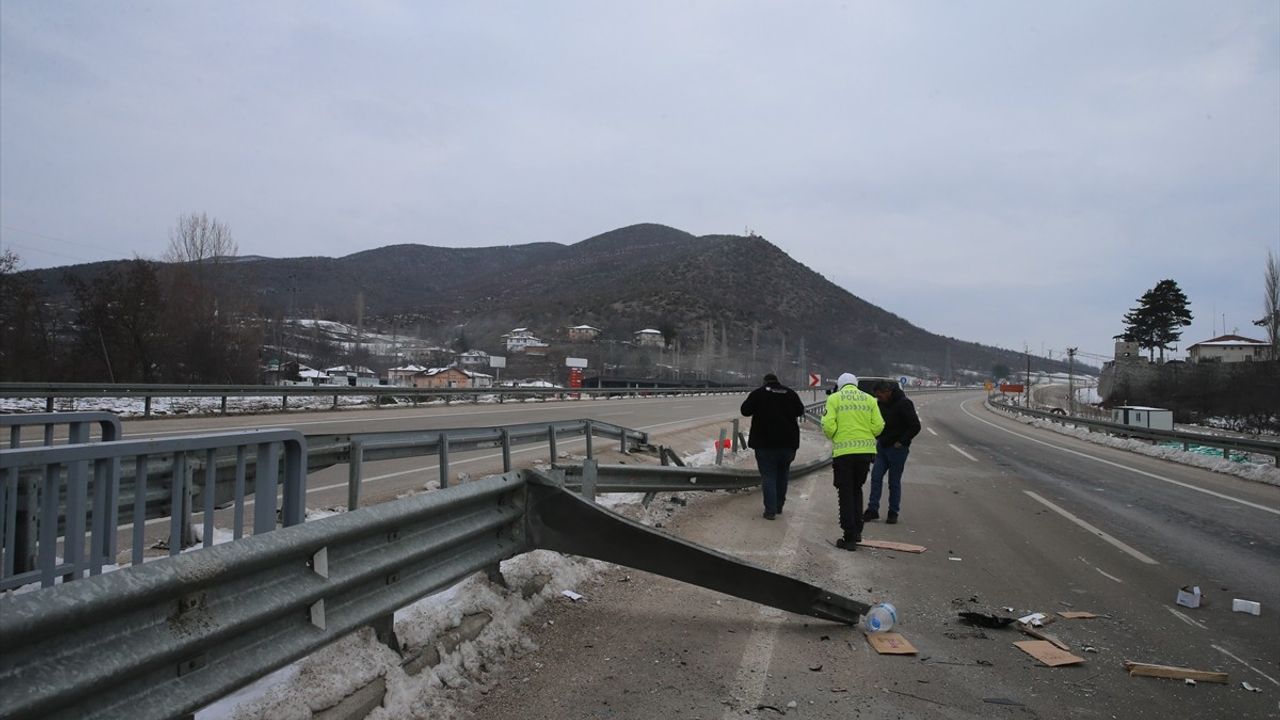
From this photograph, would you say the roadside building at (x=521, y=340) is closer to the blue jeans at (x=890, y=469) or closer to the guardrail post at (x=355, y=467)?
the blue jeans at (x=890, y=469)

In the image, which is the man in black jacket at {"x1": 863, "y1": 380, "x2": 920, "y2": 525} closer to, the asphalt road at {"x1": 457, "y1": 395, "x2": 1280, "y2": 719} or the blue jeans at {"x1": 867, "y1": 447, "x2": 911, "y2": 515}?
the blue jeans at {"x1": 867, "y1": 447, "x2": 911, "y2": 515}

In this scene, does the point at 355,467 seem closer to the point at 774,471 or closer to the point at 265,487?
the point at 265,487

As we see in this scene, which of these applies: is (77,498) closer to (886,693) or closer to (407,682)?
(407,682)

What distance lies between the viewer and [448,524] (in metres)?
4.30

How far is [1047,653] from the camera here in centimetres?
495

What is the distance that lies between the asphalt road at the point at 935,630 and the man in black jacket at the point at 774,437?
386mm

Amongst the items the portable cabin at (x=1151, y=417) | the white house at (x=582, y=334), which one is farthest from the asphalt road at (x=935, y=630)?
the white house at (x=582, y=334)

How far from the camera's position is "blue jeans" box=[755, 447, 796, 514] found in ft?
31.5

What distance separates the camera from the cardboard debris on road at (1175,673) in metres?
4.54

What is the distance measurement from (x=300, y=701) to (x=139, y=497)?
1.35 metres

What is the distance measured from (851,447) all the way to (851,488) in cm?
46

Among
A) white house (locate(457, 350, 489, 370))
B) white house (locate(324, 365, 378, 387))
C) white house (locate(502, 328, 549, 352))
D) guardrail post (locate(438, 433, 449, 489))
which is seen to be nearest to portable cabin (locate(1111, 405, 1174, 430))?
guardrail post (locate(438, 433, 449, 489))

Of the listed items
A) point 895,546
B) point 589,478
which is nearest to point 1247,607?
point 895,546

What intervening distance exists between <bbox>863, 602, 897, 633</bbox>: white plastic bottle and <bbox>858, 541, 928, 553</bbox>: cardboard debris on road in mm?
2884
